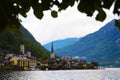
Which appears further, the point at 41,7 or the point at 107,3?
the point at 41,7

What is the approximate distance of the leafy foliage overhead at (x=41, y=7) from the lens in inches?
208

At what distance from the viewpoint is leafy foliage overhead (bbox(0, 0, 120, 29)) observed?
529 cm

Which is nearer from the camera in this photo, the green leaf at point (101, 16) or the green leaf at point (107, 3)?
the green leaf at point (107, 3)

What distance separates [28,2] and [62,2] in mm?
509

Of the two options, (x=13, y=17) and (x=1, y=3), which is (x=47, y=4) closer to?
(x=13, y=17)

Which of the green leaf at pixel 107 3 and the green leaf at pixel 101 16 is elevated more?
the green leaf at pixel 107 3

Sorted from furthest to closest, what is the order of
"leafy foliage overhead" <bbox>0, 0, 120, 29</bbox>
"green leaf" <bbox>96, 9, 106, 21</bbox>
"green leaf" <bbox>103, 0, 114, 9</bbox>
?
"green leaf" <bbox>96, 9, 106, 21</bbox>, "green leaf" <bbox>103, 0, 114, 9</bbox>, "leafy foliage overhead" <bbox>0, 0, 120, 29</bbox>

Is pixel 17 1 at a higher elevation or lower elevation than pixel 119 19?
higher

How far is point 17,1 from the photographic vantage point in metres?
5.99

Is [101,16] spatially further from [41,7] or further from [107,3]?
[41,7]

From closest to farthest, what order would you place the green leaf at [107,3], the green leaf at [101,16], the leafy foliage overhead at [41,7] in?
the leafy foliage overhead at [41,7] < the green leaf at [107,3] < the green leaf at [101,16]

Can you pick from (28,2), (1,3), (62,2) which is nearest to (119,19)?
(62,2)

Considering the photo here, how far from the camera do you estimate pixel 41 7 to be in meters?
5.89

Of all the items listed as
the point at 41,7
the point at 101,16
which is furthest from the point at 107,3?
the point at 41,7
